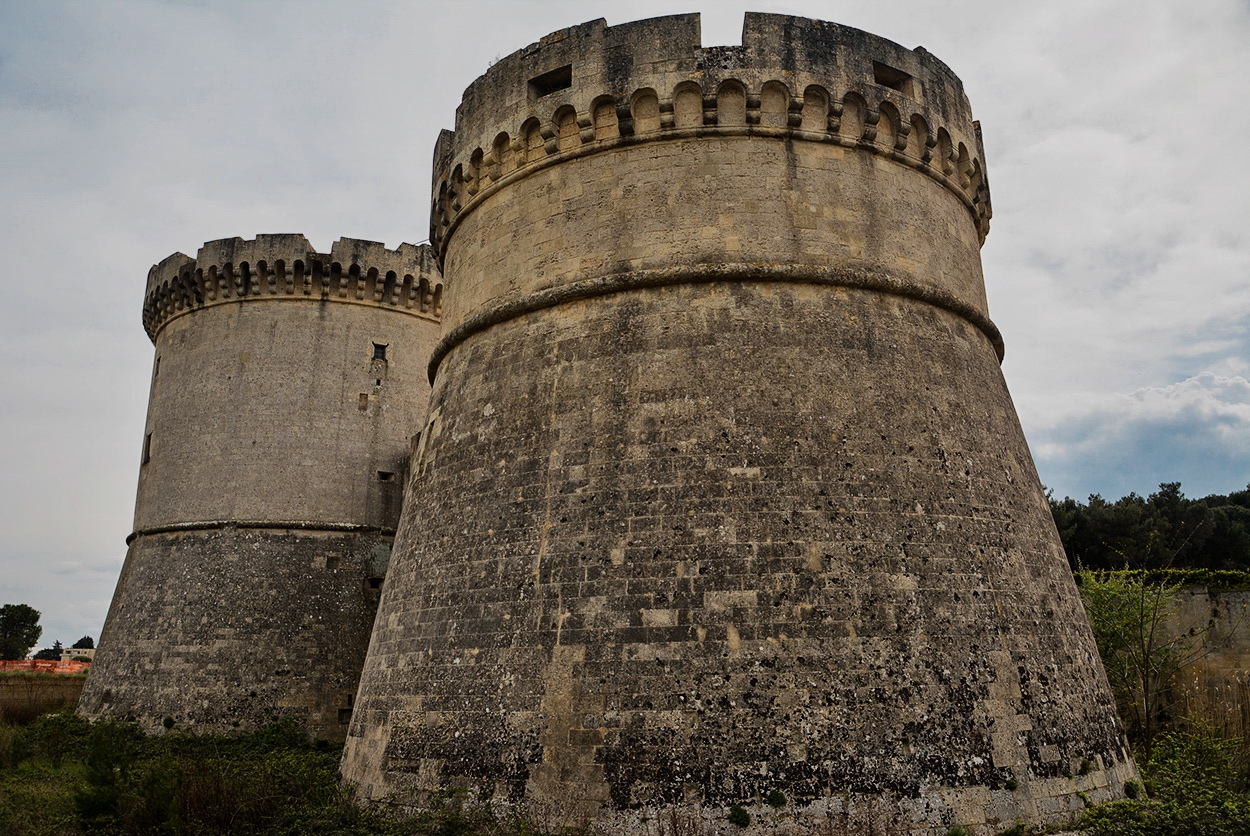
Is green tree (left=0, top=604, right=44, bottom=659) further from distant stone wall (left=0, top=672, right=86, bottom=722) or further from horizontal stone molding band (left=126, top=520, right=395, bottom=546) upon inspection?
horizontal stone molding band (left=126, top=520, right=395, bottom=546)

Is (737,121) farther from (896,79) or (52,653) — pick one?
(52,653)

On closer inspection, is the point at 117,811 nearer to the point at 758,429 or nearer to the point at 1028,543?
the point at 758,429

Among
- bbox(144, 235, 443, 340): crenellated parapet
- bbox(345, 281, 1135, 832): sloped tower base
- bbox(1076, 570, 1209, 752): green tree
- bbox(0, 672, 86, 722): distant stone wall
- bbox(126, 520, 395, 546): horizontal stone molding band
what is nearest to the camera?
bbox(345, 281, 1135, 832): sloped tower base

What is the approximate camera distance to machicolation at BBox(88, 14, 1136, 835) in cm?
596

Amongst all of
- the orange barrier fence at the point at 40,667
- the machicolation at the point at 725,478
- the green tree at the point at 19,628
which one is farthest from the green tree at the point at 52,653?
the machicolation at the point at 725,478

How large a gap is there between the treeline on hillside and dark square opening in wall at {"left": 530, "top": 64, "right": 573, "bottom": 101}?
19692mm

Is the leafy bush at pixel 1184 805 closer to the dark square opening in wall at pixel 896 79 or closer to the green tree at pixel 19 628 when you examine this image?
the dark square opening in wall at pixel 896 79

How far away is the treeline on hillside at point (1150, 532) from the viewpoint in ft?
76.3

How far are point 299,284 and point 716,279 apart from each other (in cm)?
1026

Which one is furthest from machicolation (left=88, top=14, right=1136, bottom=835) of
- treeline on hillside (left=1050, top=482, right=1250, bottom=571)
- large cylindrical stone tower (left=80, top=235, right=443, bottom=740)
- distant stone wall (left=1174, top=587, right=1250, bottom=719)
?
treeline on hillside (left=1050, top=482, right=1250, bottom=571)

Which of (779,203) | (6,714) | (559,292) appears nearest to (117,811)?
(559,292)

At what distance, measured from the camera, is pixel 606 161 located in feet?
26.6

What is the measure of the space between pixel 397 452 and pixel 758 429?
9.86 m

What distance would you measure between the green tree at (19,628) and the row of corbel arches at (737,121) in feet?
134
